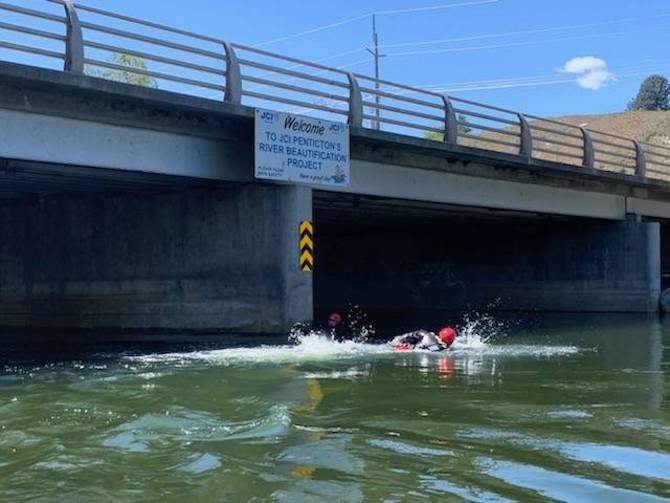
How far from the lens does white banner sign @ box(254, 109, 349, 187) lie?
15695 millimetres

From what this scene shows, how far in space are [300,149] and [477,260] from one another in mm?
16100

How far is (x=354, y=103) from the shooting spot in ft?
57.2

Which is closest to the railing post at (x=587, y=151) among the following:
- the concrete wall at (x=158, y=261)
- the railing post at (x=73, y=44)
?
the concrete wall at (x=158, y=261)

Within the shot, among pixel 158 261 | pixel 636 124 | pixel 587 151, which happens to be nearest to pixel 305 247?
pixel 158 261

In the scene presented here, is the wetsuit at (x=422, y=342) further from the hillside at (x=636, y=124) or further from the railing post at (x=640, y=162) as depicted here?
the hillside at (x=636, y=124)

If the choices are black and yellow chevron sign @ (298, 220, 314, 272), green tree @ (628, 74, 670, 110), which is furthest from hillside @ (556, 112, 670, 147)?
black and yellow chevron sign @ (298, 220, 314, 272)

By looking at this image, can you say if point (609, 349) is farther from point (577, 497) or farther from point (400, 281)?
point (400, 281)

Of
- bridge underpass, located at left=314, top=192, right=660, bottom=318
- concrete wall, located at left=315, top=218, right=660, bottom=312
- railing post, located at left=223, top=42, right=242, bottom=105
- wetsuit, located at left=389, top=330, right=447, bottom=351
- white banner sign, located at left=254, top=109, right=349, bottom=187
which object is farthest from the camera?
concrete wall, located at left=315, top=218, right=660, bottom=312

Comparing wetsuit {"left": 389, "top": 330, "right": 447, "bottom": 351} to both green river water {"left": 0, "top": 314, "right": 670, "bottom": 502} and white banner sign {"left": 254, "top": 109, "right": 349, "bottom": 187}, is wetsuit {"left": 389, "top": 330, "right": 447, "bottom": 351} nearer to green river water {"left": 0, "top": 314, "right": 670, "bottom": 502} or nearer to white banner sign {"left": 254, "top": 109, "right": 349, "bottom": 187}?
green river water {"left": 0, "top": 314, "right": 670, "bottom": 502}

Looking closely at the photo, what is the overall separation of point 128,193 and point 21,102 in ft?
21.1

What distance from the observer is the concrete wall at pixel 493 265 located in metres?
27.4

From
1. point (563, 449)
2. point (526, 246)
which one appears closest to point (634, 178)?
point (526, 246)

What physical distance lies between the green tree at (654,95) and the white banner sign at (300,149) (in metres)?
131

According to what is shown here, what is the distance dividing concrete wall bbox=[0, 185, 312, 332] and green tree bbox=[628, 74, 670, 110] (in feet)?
431
